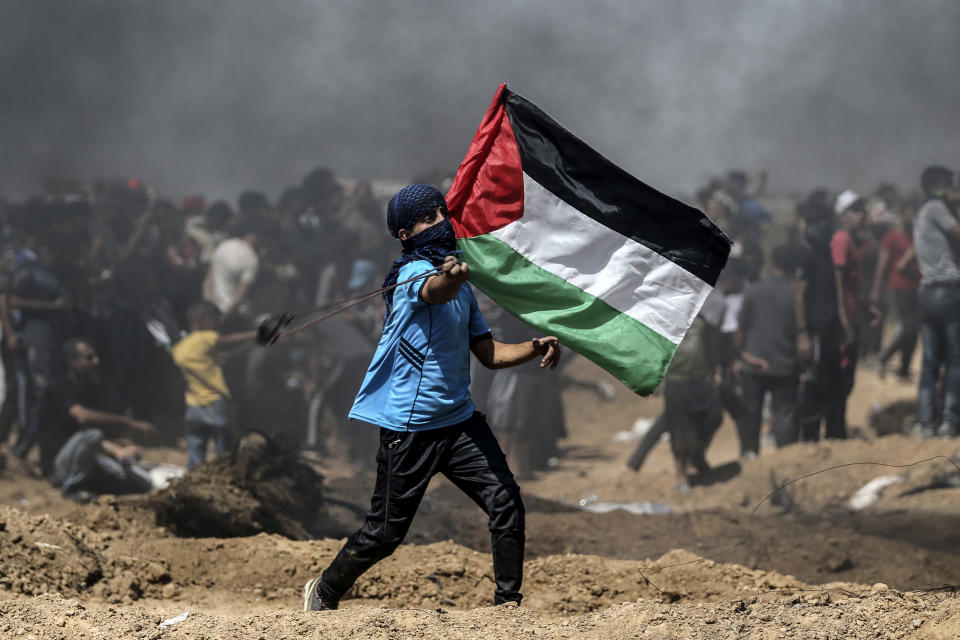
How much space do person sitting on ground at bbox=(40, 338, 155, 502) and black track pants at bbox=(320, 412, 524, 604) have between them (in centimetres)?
567

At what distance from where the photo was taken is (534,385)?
1032 centimetres

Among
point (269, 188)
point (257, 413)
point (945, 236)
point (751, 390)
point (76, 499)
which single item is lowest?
point (76, 499)

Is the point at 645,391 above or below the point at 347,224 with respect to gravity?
below

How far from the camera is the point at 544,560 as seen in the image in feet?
17.5

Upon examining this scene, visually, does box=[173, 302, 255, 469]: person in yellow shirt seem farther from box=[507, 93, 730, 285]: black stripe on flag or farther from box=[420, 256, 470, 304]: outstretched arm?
box=[420, 256, 470, 304]: outstretched arm

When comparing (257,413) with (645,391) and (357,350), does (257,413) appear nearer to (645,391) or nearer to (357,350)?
(357,350)

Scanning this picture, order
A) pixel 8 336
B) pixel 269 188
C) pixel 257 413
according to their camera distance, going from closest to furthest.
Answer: pixel 8 336 < pixel 257 413 < pixel 269 188

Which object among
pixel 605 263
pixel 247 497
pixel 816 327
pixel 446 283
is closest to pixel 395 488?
pixel 446 283

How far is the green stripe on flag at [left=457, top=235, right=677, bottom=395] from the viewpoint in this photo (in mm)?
4707

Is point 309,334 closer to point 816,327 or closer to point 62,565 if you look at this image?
point 816,327

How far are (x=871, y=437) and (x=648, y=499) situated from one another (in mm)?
2603

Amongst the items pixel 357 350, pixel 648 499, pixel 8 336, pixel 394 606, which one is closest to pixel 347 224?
pixel 357 350

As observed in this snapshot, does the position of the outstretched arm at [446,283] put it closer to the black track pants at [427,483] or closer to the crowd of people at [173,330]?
the black track pants at [427,483]

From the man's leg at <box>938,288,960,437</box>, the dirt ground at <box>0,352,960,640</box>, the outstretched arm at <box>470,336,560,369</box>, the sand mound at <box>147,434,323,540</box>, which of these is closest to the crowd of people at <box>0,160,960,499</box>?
the man's leg at <box>938,288,960,437</box>
